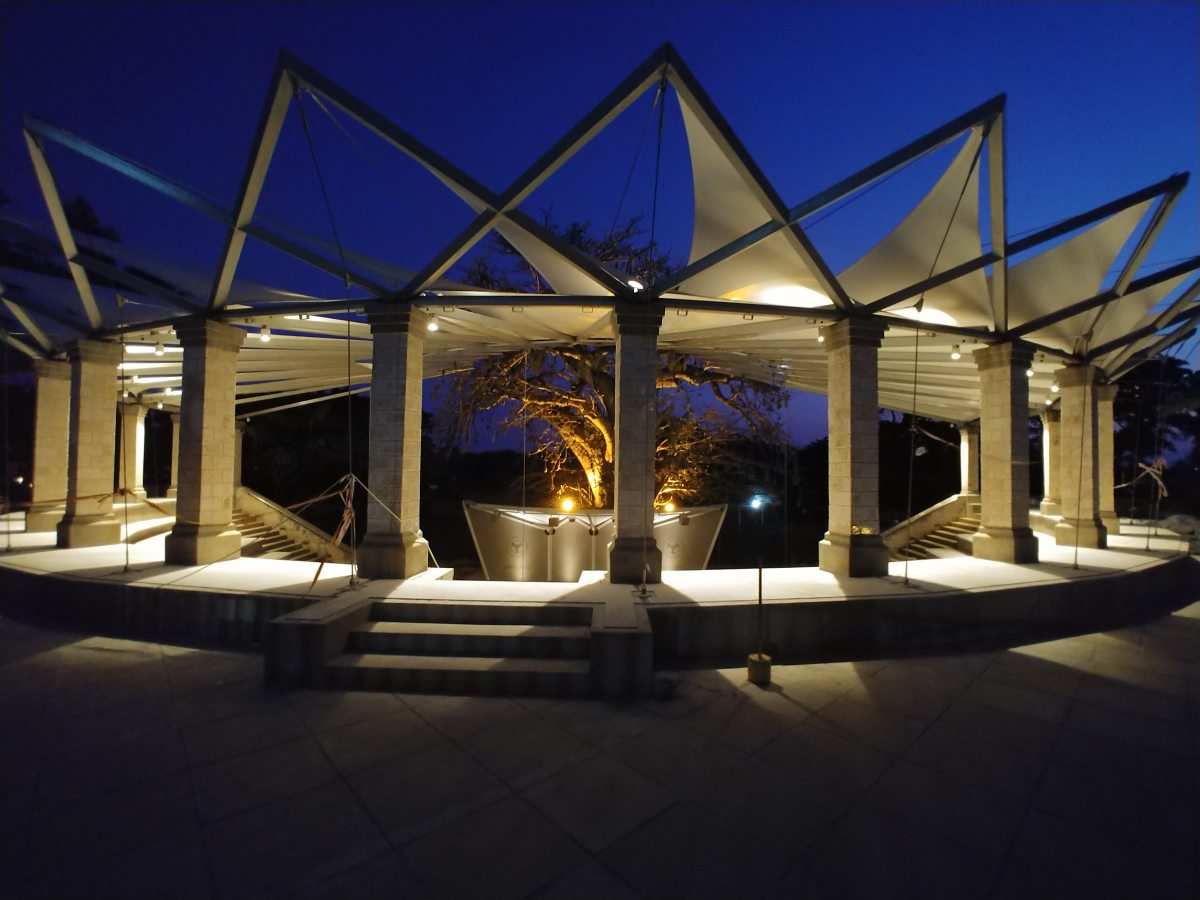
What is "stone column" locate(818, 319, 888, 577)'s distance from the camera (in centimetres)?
824

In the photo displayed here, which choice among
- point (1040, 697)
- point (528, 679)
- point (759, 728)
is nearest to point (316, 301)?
point (528, 679)

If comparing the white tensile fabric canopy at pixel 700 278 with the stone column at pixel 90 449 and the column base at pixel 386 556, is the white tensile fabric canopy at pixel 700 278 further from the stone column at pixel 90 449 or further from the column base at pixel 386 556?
the column base at pixel 386 556

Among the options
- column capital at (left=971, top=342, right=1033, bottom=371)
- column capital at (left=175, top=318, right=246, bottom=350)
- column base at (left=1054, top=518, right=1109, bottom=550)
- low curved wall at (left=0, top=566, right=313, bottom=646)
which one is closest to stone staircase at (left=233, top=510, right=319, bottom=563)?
low curved wall at (left=0, top=566, right=313, bottom=646)

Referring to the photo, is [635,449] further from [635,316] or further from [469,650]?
[469,650]

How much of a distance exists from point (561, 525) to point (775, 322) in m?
6.66

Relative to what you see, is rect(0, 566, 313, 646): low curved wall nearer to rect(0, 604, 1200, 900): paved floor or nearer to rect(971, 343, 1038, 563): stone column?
rect(0, 604, 1200, 900): paved floor

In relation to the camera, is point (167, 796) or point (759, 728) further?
point (759, 728)

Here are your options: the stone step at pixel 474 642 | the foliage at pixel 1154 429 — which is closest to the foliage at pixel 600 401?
the stone step at pixel 474 642

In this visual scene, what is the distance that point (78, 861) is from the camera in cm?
272

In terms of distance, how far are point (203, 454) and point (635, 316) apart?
8040 mm

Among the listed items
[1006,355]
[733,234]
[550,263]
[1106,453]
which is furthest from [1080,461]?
[550,263]

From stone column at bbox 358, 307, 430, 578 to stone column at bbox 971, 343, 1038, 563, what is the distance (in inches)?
426

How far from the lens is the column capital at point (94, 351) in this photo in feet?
33.4

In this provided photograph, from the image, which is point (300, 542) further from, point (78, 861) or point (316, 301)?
point (78, 861)
